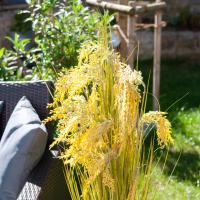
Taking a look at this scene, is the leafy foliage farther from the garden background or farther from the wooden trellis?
the wooden trellis

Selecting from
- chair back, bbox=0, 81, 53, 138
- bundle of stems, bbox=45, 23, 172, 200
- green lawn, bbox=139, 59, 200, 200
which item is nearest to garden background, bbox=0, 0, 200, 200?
green lawn, bbox=139, 59, 200, 200

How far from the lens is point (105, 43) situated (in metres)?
2.51

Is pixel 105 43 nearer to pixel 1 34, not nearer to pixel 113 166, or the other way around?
pixel 113 166

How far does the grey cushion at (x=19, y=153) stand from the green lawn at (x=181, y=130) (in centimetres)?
68

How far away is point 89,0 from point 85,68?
112 inches

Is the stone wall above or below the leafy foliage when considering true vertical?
below

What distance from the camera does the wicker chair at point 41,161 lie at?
2.83 m

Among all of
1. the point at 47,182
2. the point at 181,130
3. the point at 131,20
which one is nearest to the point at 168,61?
the point at 181,130

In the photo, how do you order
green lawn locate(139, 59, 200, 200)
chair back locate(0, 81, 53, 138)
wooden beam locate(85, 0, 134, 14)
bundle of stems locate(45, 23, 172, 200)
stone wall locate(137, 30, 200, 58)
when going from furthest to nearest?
1. stone wall locate(137, 30, 200, 58)
2. wooden beam locate(85, 0, 134, 14)
3. green lawn locate(139, 59, 200, 200)
4. chair back locate(0, 81, 53, 138)
5. bundle of stems locate(45, 23, 172, 200)

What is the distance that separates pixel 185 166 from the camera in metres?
4.58

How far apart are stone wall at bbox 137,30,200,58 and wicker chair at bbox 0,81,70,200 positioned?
4966mm

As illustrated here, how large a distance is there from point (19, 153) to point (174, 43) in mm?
5926

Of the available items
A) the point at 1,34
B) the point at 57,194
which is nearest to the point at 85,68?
the point at 57,194

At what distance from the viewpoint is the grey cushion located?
8.98 feet
